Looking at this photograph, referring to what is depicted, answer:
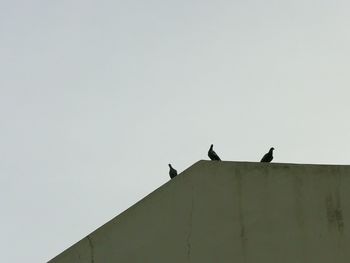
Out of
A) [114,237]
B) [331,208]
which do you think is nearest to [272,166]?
[331,208]

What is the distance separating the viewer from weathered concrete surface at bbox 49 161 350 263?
681 cm

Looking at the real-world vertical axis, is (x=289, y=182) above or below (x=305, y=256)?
above

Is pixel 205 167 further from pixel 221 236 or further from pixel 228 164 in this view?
pixel 221 236

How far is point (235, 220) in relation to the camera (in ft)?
22.7

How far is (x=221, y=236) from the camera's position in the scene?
6.86 meters

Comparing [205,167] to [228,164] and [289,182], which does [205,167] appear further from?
[289,182]

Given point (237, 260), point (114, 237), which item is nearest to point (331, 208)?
point (237, 260)

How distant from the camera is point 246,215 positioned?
22.8 ft

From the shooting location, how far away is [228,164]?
711 cm

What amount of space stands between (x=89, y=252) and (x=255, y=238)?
1468 mm

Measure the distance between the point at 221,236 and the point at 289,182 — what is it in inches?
32.2

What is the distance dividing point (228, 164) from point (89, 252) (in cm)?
148

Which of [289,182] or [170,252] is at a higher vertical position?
[289,182]

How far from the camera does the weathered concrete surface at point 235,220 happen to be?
681 centimetres
